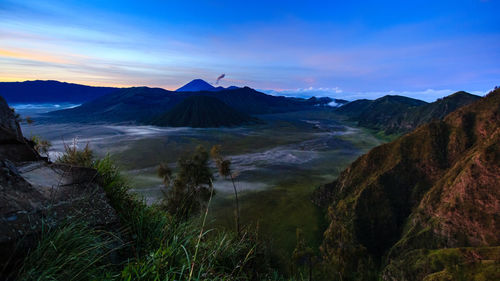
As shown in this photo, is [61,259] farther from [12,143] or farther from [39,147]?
[39,147]

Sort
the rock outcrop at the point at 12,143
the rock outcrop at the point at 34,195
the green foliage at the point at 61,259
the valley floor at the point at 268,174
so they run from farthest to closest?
the valley floor at the point at 268,174 < the rock outcrop at the point at 12,143 < the rock outcrop at the point at 34,195 < the green foliage at the point at 61,259

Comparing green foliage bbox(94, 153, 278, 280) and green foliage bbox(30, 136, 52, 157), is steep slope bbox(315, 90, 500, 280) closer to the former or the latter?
green foliage bbox(94, 153, 278, 280)

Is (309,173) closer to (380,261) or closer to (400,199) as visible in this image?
(400,199)

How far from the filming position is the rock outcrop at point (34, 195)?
2934 millimetres

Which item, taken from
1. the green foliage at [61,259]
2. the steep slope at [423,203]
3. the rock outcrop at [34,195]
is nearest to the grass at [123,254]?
the green foliage at [61,259]

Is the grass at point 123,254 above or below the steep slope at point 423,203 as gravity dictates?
above

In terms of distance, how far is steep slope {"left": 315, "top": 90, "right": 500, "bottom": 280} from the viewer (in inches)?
958

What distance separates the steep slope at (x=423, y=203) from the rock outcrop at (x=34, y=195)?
25.1m

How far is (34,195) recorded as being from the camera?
11.7 ft

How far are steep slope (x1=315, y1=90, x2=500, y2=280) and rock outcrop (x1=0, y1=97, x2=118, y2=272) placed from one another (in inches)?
989

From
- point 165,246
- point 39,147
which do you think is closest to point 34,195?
point 165,246

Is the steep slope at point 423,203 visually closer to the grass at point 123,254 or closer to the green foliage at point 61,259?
the grass at point 123,254

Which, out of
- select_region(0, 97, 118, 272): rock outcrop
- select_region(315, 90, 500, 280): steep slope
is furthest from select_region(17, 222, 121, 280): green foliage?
select_region(315, 90, 500, 280): steep slope

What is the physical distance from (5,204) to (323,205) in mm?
47514
